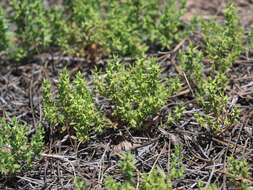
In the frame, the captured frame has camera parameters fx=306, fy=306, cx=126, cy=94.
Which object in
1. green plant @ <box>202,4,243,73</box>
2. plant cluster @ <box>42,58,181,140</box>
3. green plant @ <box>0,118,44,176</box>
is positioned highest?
green plant @ <box>202,4,243,73</box>

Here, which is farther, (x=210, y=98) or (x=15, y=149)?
(x=210, y=98)

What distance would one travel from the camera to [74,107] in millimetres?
2998

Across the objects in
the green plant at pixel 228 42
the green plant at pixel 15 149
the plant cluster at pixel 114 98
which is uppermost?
the green plant at pixel 228 42

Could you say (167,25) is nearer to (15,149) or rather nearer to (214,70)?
(214,70)

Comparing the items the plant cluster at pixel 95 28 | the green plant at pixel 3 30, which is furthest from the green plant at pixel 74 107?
the green plant at pixel 3 30

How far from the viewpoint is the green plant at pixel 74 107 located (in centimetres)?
302

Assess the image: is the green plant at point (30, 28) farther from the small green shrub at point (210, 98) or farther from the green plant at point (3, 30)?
the small green shrub at point (210, 98)

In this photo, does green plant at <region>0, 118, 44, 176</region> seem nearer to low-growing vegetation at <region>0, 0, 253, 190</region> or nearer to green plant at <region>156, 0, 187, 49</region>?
low-growing vegetation at <region>0, 0, 253, 190</region>

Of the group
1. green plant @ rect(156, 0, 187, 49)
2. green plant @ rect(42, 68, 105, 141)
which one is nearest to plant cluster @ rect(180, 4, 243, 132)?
green plant @ rect(156, 0, 187, 49)

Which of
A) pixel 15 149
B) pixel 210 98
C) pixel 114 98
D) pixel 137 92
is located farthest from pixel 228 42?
pixel 15 149

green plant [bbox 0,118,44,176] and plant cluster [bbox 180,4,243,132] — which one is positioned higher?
plant cluster [bbox 180,4,243,132]

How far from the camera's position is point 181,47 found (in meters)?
4.43

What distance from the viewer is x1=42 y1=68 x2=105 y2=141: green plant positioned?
119 inches

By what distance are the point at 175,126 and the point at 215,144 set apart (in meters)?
0.46
